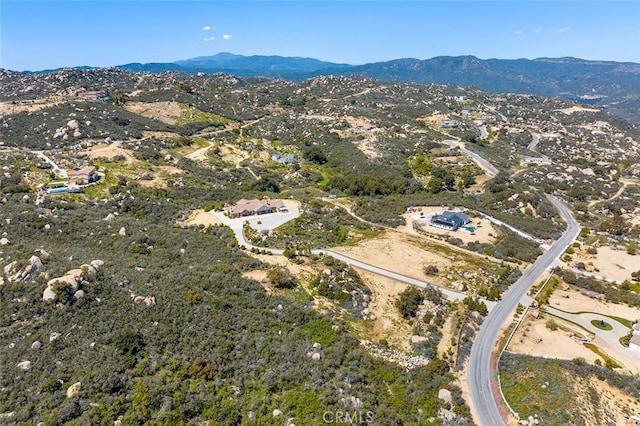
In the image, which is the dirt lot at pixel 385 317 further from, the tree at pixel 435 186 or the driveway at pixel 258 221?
the tree at pixel 435 186

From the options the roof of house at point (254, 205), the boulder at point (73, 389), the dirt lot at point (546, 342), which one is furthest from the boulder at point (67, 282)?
the dirt lot at point (546, 342)

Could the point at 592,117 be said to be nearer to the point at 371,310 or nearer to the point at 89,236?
the point at 371,310

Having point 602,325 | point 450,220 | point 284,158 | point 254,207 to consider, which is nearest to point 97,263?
point 254,207

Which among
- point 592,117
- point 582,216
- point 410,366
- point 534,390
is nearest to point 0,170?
point 410,366

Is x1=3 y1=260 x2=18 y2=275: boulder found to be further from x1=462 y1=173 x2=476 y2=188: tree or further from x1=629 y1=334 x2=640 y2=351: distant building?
x1=462 y1=173 x2=476 y2=188: tree

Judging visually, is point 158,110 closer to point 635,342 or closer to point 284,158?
point 284,158

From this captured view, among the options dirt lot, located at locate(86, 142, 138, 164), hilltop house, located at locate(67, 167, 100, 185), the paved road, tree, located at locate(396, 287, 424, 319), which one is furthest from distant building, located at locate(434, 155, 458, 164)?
hilltop house, located at locate(67, 167, 100, 185)

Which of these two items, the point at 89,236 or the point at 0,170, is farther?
the point at 0,170
